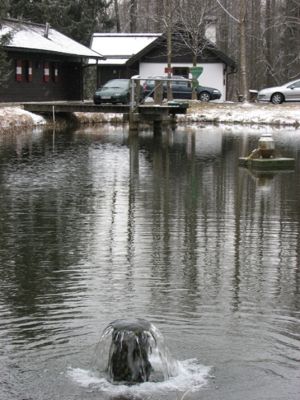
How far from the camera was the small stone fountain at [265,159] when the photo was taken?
19219mm

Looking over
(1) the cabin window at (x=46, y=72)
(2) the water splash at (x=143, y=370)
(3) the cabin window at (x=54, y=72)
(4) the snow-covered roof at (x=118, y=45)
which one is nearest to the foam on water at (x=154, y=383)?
(2) the water splash at (x=143, y=370)

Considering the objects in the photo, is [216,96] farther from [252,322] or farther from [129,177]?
[252,322]

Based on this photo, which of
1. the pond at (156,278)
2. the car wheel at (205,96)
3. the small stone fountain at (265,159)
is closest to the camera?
the pond at (156,278)

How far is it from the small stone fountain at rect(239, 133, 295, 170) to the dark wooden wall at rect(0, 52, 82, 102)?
2294 centimetres

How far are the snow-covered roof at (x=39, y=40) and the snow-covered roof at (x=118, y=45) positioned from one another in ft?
29.7

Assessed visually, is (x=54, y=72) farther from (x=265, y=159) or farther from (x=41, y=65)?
(x=265, y=159)

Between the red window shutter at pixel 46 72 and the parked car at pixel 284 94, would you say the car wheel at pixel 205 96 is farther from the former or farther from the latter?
the red window shutter at pixel 46 72

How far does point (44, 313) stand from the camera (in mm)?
7715

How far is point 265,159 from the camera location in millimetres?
19359

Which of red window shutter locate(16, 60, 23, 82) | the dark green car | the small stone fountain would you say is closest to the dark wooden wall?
red window shutter locate(16, 60, 23, 82)

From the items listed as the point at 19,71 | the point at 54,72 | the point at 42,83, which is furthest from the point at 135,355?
the point at 54,72

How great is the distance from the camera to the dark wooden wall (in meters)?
42.8

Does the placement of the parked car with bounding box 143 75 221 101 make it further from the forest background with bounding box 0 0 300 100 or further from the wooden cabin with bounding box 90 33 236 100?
the wooden cabin with bounding box 90 33 236 100

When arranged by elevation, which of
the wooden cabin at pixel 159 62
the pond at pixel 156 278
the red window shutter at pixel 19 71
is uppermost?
the wooden cabin at pixel 159 62
